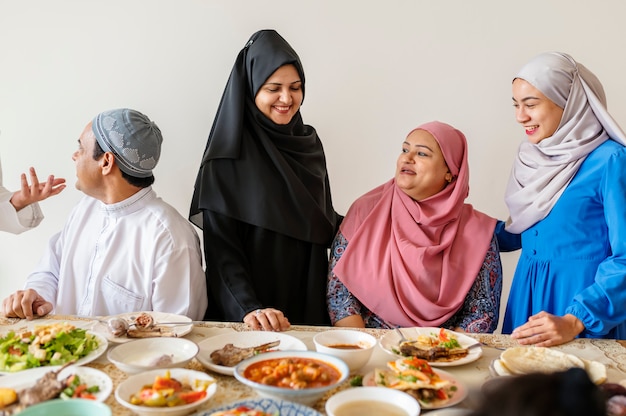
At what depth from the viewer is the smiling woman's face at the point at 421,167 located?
2.31 metres

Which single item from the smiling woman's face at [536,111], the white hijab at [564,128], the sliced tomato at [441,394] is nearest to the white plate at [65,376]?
the sliced tomato at [441,394]

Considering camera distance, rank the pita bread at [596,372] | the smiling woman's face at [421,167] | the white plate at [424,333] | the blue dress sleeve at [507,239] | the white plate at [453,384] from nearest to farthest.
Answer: the white plate at [453,384] < the pita bread at [596,372] < the white plate at [424,333] < the smiling woman's face at [421,167] < the blue dress sleeve at [507,239]

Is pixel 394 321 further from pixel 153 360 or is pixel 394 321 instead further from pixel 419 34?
pixel 419 34

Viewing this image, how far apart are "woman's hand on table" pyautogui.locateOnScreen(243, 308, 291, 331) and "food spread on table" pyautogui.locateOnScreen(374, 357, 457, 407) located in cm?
49

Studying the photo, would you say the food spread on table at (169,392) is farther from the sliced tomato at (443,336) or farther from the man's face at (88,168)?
the man's face at (88,168)

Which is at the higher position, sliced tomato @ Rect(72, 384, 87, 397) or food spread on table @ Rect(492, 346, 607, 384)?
sliced tomato @ Rect(72, 384, 87, 397)

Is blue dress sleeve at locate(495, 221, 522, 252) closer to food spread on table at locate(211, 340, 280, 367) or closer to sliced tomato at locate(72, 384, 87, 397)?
food spread on table at locate(211, 340, 280, 367)

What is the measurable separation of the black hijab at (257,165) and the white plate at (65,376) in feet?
3.19

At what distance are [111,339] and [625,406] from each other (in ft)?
4.27

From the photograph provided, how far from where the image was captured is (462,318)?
2217 mm

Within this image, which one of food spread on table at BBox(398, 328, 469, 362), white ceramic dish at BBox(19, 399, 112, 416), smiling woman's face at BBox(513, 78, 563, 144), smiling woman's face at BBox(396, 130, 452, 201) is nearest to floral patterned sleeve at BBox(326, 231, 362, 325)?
smiling woman's face at BBox(396, 130, 452, 201)

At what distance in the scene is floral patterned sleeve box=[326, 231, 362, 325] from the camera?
87.5 inches

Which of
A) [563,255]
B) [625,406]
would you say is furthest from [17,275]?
[625,406]

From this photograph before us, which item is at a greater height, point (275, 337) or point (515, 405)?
point (515, 405)
